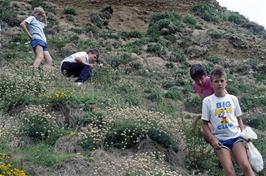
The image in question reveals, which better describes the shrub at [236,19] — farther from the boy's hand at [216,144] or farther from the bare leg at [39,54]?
the boy's hand at [216,144]

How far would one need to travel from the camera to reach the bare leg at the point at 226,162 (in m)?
6.02


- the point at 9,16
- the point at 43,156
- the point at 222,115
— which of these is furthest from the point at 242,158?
the point at 9,16

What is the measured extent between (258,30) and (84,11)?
6.79m

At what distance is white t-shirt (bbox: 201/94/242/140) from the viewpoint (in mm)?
6211

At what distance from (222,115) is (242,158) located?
0.52 metres

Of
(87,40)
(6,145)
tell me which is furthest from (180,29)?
(6,145)

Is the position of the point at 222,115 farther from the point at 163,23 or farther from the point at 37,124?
the point at 163,23

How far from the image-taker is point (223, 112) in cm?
624

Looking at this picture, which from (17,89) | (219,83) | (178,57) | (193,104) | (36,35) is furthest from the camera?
(178,57)

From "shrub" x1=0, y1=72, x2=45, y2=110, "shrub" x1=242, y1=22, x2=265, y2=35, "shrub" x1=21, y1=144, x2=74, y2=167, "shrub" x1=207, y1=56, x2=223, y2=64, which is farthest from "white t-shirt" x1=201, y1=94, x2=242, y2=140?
"shrub" x1=242, y1=22, x2=265, y2=35

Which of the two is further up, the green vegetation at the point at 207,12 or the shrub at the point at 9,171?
the shrub at the point at 9,171

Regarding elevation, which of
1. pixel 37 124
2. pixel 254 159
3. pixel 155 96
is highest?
pixel 254 159

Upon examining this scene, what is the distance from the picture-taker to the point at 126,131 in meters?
7.45

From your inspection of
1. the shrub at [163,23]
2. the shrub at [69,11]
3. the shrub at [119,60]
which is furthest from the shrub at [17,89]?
the shrub at [69,11]
